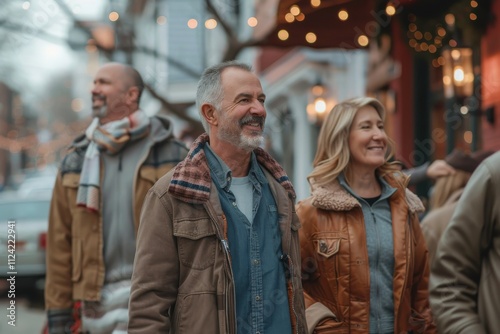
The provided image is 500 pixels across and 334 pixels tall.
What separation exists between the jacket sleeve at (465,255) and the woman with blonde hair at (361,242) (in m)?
0.86

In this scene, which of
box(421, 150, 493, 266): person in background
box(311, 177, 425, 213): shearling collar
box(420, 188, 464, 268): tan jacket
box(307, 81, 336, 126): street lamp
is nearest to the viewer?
box(311, 177, 425, 213): shearling collar

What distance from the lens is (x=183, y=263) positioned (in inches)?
124

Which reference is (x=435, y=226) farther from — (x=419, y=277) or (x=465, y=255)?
(x=465, y=255)

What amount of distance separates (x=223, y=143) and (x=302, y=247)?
3.39 feet

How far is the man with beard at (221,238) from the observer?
122 inches

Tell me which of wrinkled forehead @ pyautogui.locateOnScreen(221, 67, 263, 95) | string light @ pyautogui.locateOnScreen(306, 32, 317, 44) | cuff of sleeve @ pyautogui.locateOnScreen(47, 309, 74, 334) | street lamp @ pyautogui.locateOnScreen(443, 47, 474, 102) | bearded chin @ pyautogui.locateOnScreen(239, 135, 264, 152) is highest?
string light @ pyautogui.locateOnScreen(306, 32, 317, 44)

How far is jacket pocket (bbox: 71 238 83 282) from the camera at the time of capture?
467cm

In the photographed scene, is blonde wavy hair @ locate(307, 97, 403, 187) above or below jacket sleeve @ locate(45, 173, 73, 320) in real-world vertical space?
above

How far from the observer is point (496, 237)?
316cm

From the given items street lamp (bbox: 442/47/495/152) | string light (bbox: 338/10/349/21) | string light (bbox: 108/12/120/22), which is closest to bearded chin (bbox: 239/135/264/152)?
street lamp (bbox: 442/47/495/152)

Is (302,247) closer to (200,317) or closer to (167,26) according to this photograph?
(200,317)

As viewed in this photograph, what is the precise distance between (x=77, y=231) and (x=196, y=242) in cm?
170

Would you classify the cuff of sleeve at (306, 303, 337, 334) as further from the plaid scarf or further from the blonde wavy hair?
the plaid scarf

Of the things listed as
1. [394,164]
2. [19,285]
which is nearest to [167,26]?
[19,285]
